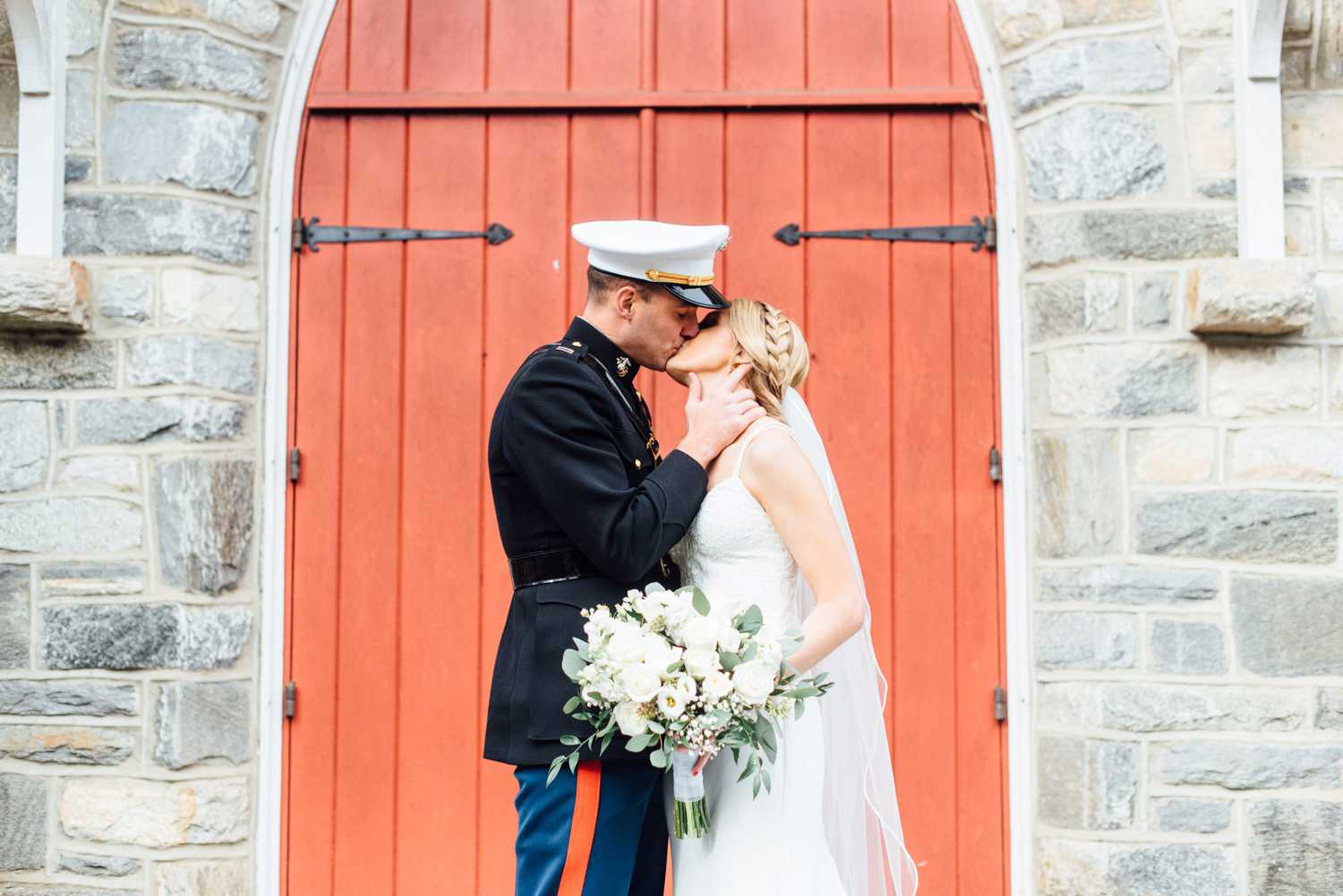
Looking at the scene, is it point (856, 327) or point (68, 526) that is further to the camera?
point (856, 327)

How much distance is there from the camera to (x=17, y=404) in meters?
3.45

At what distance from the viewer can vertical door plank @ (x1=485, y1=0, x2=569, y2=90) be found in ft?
12.5

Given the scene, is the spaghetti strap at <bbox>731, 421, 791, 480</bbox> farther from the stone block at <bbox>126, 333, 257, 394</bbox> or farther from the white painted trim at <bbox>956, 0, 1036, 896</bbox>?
the stone block at <bbox>126, 333, 257, 394</bbox>

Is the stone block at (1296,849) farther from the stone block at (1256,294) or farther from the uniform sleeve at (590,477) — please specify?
the uniform sleeve at (590,477)

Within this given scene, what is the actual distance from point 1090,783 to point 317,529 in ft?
6.94

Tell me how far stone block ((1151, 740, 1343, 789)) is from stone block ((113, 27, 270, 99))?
304cm

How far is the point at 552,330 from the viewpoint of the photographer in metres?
3.73

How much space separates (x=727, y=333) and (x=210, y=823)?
193 centimetres

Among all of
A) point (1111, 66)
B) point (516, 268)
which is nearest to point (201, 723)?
point (516, 268)

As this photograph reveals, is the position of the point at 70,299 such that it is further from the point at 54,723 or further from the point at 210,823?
the point at 210,823

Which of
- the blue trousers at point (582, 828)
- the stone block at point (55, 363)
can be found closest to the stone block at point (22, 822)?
the stone block at point (55, 363)

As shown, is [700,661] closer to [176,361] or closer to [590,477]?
[590,477]

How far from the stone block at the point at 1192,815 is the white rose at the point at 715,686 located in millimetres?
1713

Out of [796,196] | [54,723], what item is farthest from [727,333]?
[54,723]
